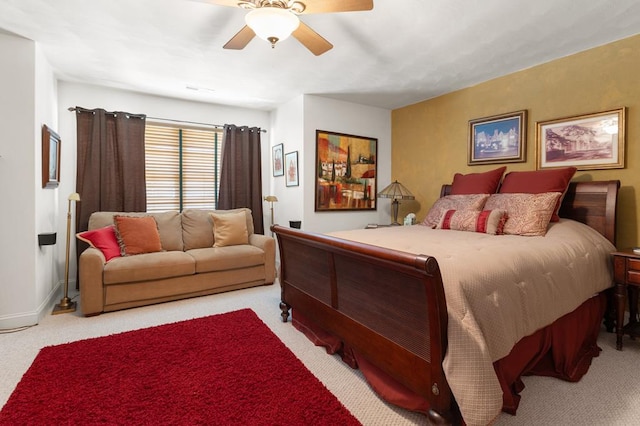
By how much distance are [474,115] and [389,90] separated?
1.10m

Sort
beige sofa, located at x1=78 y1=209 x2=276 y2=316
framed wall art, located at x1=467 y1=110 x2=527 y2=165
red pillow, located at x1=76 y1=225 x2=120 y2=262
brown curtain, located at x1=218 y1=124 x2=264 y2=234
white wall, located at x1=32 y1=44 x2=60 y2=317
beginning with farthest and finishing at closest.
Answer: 1. brown curtain, located at x1=218 y1=124 x2=264 y2=234
2. framed wall art, located at x1=467 y1=110 x2=527 y2=165
3. red pillow, located at x1=76 y1=225 x2=120 y2=262
4. beige sofa, located at x1=78 y1=209 x2=276 y2=316
5. white wall, located at x1=32 y1=44 x2=60 y2=317

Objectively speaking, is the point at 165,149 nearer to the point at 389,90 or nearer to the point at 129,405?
the point at 389,90

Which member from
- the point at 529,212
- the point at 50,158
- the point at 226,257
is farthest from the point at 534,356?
the point at 50,158

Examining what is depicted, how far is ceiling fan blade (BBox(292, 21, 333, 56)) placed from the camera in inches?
84.5

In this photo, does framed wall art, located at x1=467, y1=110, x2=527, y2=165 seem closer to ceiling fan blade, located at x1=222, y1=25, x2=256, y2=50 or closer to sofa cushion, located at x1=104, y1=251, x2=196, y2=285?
ceiling fan blade, located at x1=222, y1=25, x2=256, y2=50

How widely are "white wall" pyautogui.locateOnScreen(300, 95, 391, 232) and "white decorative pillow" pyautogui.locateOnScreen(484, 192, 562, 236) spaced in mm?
2283

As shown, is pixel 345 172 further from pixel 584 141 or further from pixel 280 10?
pixel 280 10

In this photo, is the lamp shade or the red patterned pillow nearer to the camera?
the red patterned pillow

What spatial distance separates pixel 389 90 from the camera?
4.10 metres

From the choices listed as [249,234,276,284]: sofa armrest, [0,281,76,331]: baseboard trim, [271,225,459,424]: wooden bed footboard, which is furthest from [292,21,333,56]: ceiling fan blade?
[0,281,76,331]: baseboard trim

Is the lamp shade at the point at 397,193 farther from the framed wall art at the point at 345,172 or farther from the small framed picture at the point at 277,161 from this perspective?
the small framed picture at the point at 277,161

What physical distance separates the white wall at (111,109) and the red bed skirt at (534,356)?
11.2 ft

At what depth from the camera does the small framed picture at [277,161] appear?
4.84 meters

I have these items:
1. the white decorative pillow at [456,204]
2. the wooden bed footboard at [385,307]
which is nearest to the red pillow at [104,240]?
the wooden bed footboard at [385,307]
